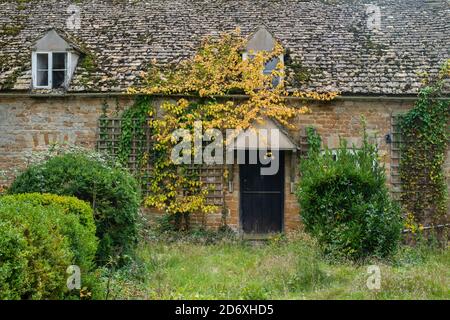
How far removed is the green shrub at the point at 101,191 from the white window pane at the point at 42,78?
5.62 meters

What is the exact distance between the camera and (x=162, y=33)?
1664 cm

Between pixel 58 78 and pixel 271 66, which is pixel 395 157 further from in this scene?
pixel 58 78

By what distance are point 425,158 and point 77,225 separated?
10301mm

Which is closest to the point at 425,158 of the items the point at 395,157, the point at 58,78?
the point at 395,157

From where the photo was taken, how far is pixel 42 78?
1542 centimetres

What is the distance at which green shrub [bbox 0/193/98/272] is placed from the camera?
7512mm

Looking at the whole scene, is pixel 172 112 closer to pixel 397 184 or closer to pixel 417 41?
pixel 397 184

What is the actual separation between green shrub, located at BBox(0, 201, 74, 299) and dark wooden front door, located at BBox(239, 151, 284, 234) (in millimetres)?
8255

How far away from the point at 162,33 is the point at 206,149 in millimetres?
4147

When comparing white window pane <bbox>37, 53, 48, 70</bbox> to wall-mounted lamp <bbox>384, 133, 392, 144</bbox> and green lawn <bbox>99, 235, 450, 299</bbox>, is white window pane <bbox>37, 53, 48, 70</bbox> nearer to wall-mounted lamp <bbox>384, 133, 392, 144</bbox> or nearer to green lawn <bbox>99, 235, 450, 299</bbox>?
green lawn <bbox>99, 235, 450, 299</bbox>

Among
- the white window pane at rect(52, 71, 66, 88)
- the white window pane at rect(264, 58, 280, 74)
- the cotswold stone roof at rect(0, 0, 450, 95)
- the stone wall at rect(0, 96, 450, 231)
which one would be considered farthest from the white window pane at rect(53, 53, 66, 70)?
the white window pane at rect(264, 58, 280, 74)
